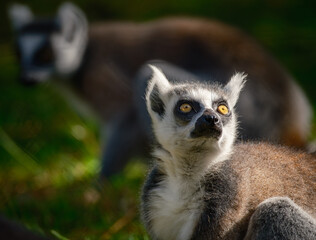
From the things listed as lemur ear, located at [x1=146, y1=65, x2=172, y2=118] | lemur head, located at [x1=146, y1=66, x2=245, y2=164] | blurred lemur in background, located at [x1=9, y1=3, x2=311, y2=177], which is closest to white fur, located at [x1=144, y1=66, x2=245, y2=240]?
lemur head, located at [x1=146, y1=66, x2=245, y2=164]

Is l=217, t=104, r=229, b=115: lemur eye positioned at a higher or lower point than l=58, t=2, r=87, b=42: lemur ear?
higher

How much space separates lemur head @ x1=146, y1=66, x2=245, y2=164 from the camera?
3553 mm

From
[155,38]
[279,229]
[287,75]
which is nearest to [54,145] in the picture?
[155,38]

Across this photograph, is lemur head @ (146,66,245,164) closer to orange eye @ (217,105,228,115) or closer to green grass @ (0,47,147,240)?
orange eye @ (217,105,228,115)

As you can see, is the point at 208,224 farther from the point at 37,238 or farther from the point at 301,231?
the point at 37,238

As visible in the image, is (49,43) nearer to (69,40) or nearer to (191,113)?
(69,40)

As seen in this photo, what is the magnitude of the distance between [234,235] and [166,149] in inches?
28.2

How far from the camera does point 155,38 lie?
787cm

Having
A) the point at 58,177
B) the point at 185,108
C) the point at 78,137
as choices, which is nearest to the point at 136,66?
the point at 78,137

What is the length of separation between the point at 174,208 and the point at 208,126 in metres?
0.56

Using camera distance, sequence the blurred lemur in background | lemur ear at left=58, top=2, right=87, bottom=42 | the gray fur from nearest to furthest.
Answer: the gray fur
the blurred lemur in background
lemur ear at left=58, top=2, right=87, bottom=42

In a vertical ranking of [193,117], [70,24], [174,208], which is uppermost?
[193,117]

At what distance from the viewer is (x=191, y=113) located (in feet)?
12.2

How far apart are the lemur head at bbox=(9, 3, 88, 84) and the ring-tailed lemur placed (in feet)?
14.4
